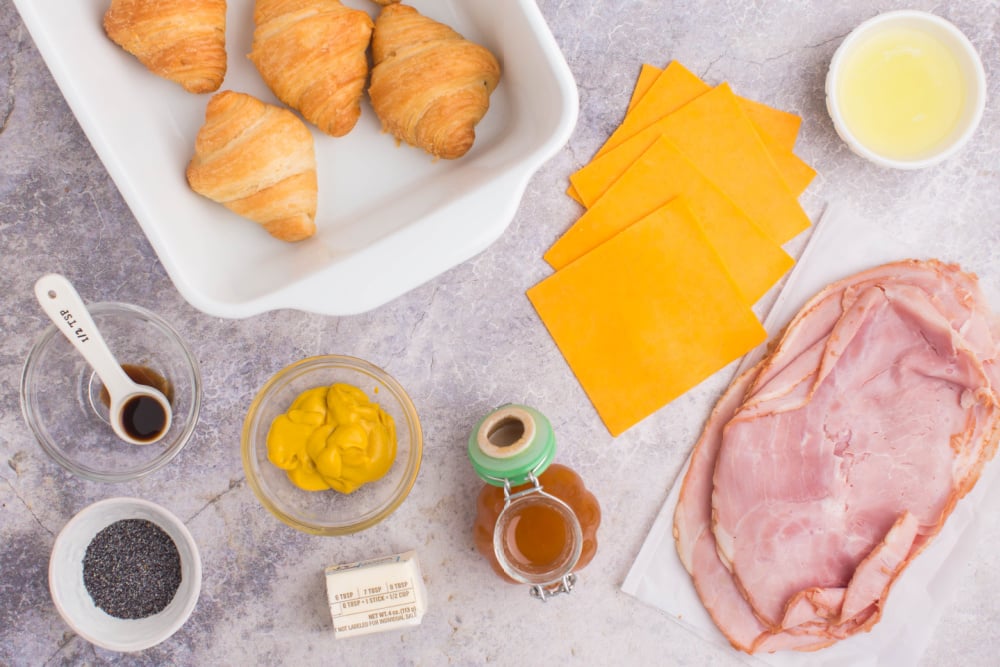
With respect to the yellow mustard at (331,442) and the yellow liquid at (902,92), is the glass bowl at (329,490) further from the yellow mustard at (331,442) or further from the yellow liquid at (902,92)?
the yellow liquid at (902,92)

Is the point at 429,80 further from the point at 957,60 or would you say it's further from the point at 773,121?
the point at 957,60

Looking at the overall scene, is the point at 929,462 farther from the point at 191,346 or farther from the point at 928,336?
the point at 191,346

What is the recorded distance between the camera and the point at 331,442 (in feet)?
3.50

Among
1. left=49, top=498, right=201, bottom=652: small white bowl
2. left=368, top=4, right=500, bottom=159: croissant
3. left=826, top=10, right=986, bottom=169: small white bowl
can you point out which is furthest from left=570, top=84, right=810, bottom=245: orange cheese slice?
left=49, top=498, right=201, bottom=652: small white bowl

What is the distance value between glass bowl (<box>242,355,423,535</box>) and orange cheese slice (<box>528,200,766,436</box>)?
278 millimetres

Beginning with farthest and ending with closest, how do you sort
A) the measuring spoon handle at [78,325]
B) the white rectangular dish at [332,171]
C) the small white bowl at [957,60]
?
the small white bowl at [957,60], the measuring spoon handle at [78,325], the white rectangular dish at [332,171]

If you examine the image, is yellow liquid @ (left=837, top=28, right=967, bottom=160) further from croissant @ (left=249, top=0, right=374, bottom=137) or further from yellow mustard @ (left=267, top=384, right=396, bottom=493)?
yellow mustard @ (left=267, top=384, right=396, bottom=493)

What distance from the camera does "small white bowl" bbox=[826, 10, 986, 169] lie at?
1168mm

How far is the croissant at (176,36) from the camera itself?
0.98m

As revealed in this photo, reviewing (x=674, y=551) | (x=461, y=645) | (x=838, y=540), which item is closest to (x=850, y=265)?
(x=838, y=540)

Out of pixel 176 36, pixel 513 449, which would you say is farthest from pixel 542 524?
pixel 176 36

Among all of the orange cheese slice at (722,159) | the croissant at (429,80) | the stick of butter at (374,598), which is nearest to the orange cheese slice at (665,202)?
the orange cheese slice at (722,159)

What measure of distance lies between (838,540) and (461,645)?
630mm

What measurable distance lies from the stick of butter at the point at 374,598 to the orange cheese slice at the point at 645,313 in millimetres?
398
